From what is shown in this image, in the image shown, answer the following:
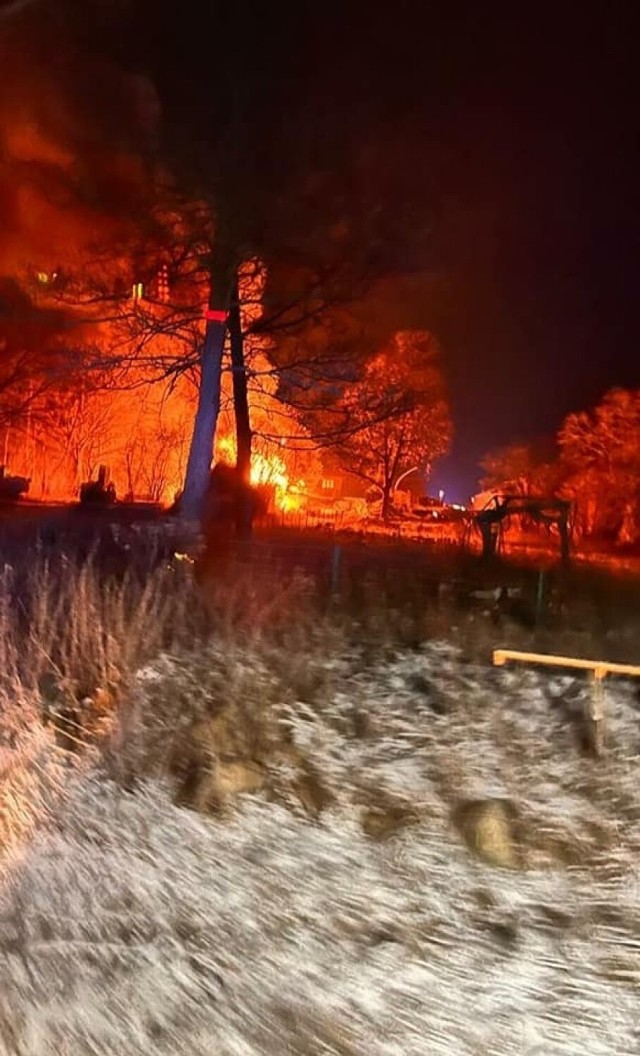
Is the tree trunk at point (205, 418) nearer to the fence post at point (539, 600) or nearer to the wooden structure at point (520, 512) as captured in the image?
the wooden structure at point (520, 512)

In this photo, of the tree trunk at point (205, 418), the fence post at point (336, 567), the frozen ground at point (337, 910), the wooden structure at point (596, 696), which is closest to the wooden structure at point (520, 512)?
the fence post at point (336, 567)

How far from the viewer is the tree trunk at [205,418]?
1990cm

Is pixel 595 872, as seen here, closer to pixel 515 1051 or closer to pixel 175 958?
pixel 515 1051

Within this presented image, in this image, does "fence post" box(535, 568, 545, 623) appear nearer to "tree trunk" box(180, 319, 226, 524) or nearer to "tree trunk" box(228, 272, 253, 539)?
"tree trunk" box(228, 272, 253, 539)

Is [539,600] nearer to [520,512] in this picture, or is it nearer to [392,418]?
[520,512]

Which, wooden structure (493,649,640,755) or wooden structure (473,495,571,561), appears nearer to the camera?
wooden structure (493,649,640,755)

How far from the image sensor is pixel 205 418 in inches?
792

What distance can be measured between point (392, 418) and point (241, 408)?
3.27 metres

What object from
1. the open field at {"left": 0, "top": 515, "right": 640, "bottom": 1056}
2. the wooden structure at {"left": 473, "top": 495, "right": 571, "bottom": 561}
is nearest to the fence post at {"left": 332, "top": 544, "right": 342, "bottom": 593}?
the open field at {"left": 0, "top": 515, "right": 640, "bottom": 1056}

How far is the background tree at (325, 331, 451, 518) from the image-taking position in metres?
22.0

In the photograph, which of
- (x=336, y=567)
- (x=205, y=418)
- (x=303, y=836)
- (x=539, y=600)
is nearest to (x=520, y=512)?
(x=336, y=567)

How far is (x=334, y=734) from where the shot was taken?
261 inches

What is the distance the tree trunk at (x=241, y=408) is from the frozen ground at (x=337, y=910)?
1422 centimetres

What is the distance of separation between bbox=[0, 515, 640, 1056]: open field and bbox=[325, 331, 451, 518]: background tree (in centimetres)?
1262
